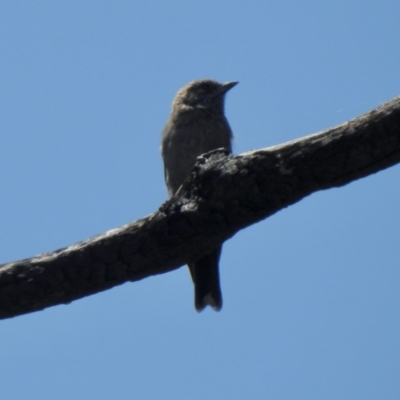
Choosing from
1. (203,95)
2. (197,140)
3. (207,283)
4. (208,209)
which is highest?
(203,95)

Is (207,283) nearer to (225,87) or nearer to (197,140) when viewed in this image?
(197,140)

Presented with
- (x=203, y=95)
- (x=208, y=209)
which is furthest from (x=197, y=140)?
(x=208, y=209)

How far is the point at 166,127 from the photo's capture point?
27.0 ft

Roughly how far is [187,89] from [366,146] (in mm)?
4806

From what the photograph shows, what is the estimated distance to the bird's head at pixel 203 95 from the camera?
337 inches

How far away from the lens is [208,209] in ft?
15.2

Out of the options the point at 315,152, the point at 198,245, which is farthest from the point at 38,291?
the point at 315,152

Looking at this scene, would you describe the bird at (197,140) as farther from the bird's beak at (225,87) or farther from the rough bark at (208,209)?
the rough bark at (208,209)

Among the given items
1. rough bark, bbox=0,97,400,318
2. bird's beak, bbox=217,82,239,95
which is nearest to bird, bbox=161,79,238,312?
bird's beak, bbox=217,82,239,95

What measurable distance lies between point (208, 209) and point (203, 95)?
425 cm

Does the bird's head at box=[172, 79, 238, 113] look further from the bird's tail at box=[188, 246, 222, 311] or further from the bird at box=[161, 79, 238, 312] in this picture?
the bird's tail at box=[188, 246, 222, 311]

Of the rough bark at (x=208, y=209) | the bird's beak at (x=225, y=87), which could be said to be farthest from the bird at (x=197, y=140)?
the rough bark at (x=208, y=209)

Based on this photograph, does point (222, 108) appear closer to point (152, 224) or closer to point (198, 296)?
point (198, 296)

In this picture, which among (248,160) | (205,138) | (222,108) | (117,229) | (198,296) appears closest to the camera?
(248,160)
